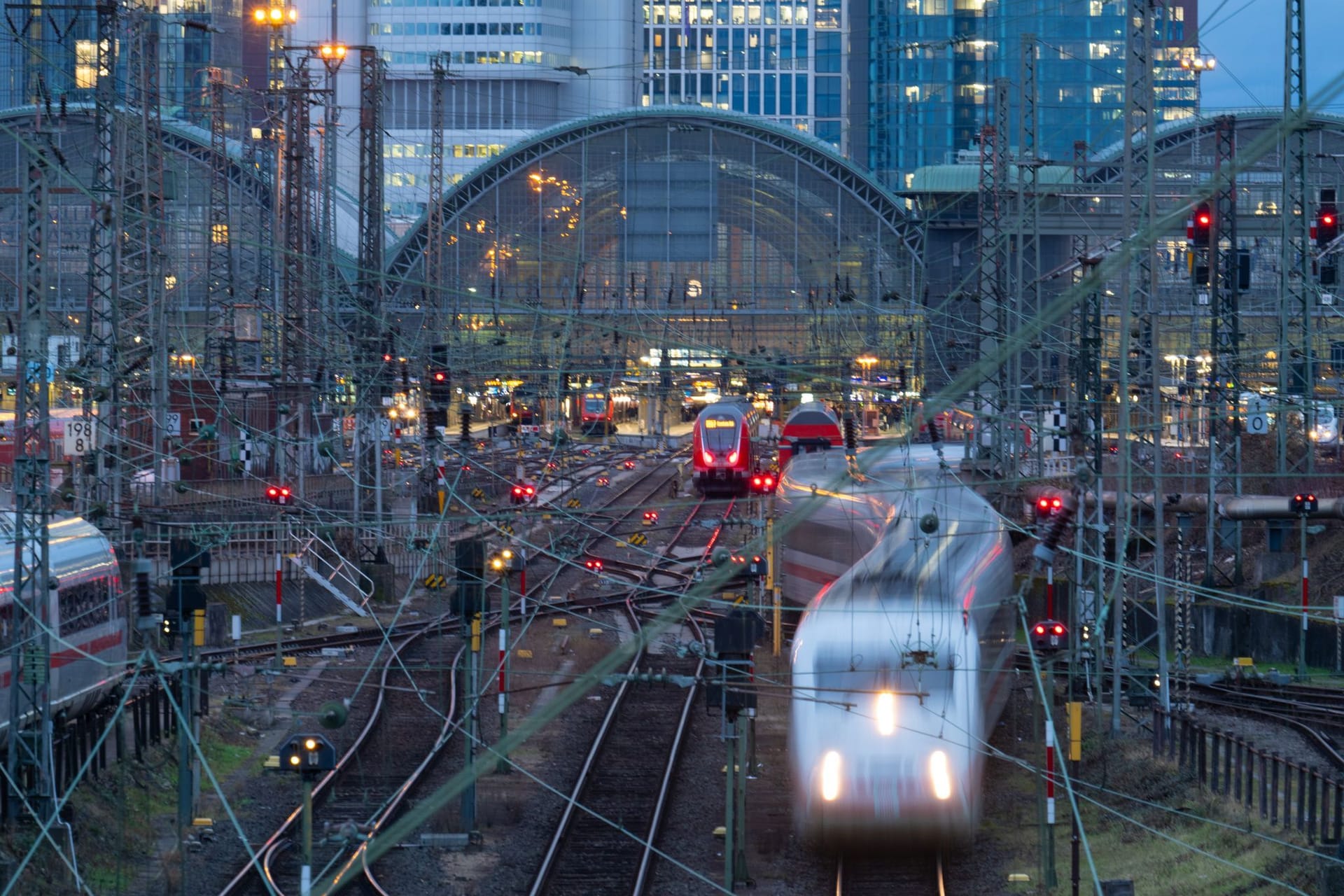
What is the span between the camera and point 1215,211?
2227cm

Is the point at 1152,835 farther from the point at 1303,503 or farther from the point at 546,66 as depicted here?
the point at 546,66

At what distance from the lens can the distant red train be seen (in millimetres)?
38844

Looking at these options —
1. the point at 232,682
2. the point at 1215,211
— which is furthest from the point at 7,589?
the point at 1215,211

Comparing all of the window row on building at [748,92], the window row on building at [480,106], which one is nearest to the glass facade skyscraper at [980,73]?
the window row on building at [748,92]

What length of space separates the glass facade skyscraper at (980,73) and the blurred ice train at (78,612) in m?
69.6

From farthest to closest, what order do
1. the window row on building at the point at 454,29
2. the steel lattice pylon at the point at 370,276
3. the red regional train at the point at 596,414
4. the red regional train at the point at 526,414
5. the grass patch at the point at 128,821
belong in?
the window row on building at the point at 454,29 → the red regional train at the point at 596,414 → the red regional train at the point at 526,414 → the steel lattice pylon at the point at 370,276 → the grass patch at the point at 128,821

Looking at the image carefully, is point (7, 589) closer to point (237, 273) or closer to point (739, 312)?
point (237, 273)

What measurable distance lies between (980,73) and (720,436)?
5835cm

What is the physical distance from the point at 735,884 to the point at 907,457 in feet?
29.1

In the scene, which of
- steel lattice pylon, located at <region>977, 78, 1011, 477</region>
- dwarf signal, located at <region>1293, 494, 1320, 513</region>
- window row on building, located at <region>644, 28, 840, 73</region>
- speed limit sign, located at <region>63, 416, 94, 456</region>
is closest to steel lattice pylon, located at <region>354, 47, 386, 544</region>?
speed limit sign, located at <region>63, 416, 94, 456</region>

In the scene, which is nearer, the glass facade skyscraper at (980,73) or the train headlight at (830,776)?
the train headlight at (830,776)

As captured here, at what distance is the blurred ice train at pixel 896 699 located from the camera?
12.7 metres

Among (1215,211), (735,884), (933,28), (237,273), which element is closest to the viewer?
(735,884)

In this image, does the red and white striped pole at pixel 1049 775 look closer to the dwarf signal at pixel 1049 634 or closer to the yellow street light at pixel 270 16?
the dwarf signal at pixel 1049 634
